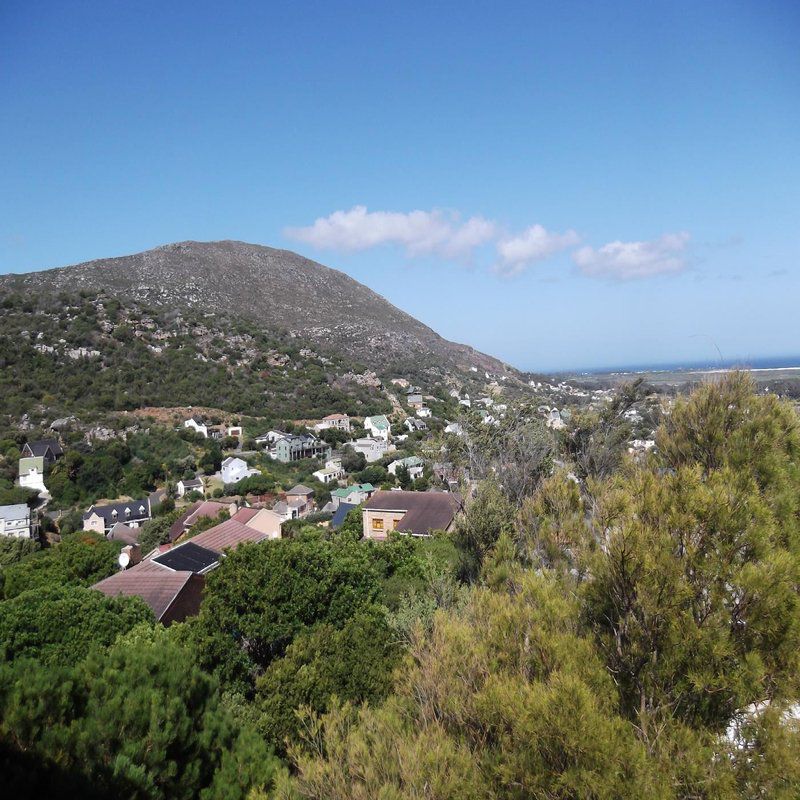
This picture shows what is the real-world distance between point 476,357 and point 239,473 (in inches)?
2655

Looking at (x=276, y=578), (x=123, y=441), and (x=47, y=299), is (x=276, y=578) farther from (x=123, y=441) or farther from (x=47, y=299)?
(x=47, y=299)

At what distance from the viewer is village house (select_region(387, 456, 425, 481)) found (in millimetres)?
39719

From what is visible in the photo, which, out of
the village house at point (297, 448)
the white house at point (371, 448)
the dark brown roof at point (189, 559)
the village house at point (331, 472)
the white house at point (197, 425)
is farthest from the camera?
the white house at point (371, 448)

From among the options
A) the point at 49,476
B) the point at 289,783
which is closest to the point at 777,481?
the point at 289,783

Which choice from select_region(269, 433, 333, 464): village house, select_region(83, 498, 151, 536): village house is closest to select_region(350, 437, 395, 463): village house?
select_region(269, 433, 333, 464): village house

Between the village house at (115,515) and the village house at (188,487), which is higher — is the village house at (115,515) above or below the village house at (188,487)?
below

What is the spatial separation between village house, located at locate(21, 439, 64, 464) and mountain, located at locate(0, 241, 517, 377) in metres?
31.5

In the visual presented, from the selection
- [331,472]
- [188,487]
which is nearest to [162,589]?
[188,487]

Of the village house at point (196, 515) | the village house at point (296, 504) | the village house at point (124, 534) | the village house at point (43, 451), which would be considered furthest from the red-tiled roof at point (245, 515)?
the village house at point (43, 451)

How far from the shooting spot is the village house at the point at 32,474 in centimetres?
3309

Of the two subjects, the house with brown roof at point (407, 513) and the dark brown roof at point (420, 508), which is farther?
the house with brown roof at point (407, 513)

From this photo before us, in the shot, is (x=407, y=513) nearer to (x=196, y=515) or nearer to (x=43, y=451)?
(x=196, y=515)

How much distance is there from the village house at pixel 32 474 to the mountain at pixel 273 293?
33.9m

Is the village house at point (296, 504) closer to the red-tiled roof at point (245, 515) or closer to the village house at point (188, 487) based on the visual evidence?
the red-tiled roof at point (245, 515)
